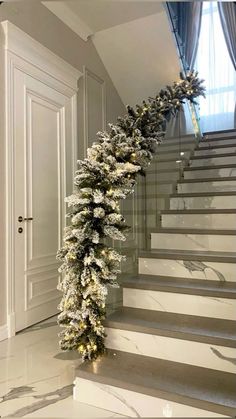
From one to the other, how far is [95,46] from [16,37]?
1.80 metres

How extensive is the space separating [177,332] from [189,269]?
71 centimetres

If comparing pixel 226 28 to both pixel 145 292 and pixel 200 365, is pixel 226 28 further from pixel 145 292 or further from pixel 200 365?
pixel 200 365

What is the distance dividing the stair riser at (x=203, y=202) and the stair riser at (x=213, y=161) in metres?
0.94

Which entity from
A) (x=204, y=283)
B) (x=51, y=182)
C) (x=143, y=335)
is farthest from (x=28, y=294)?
(x=204, y=283)

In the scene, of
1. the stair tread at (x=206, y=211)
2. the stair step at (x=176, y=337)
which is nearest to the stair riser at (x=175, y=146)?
the stair tread at (x=206, y=211)

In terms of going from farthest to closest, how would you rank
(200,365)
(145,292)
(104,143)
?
(145,292) < (104,143) < (200,365)

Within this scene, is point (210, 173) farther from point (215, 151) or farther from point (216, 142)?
point (216, 142)

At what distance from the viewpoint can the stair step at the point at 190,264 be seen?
7.99 feet

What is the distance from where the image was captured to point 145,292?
2367mm

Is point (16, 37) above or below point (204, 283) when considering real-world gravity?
above

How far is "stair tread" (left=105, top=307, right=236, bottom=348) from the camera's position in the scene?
1.84 meters

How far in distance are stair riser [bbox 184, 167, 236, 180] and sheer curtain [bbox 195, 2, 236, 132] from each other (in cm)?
174

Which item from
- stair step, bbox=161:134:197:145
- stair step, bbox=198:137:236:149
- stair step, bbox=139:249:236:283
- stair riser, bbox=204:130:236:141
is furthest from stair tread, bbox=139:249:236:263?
stair riser, bbox=204:130:236:141

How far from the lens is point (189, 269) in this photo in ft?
8.34
